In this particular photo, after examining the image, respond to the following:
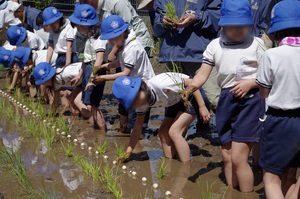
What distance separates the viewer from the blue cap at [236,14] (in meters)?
4.35

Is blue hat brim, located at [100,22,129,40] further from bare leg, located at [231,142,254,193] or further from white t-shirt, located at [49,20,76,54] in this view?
bare leg, located at [231,142,254,193]

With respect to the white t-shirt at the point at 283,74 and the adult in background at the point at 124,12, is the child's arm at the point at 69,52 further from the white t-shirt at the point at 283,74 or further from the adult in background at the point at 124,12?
the white t-shirt at the point at 283,74

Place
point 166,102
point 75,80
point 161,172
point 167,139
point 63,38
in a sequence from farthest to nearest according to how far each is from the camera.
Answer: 1. point 63,38
2. point 75,80
3. point 167,139
4. point 166,102
5. point 161,172

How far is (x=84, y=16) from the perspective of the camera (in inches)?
272

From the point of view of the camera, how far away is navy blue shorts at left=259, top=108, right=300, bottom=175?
370 cm

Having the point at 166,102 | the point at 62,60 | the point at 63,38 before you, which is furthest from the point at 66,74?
the point at 166,102

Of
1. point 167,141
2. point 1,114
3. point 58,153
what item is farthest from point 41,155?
point 1,114

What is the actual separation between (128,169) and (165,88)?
79cm

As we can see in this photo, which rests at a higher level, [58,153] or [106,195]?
[106,195]

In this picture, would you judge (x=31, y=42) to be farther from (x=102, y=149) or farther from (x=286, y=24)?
(x=286, y=24)

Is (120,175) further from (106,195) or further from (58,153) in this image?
(58,153)

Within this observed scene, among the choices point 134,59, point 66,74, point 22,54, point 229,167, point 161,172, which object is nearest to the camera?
point 229,167

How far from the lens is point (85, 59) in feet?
22.5

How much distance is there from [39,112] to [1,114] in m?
0.58
